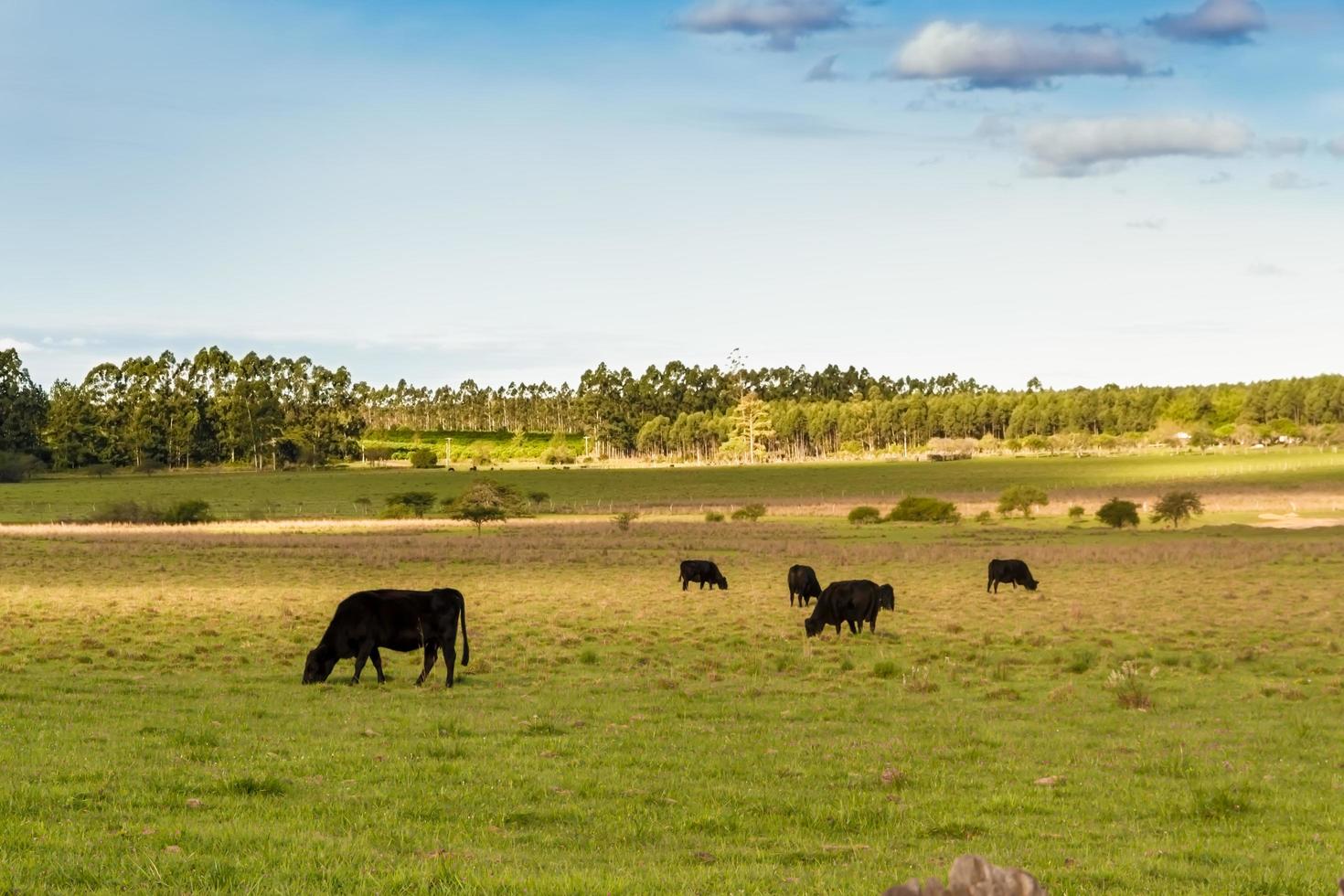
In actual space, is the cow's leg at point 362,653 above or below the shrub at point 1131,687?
above

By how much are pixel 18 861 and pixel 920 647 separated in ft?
70.1

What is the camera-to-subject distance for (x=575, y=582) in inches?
1762

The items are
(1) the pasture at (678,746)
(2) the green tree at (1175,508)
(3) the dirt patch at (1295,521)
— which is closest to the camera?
(1) the pasture at (678,746)

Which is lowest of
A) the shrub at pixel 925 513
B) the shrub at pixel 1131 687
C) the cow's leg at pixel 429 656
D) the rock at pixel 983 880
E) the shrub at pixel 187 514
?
the shrub at pixel 187 514

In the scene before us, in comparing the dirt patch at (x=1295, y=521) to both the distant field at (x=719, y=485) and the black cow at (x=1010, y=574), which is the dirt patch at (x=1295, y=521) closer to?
the distant field at (x=719, y=485)

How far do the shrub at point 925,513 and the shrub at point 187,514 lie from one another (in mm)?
49433

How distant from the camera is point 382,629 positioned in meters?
21.6

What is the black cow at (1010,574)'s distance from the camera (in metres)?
41.3

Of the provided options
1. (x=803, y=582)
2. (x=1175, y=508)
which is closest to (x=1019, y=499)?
(x=1175, y=508)

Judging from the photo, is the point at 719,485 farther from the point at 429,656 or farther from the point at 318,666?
the point at 318,666

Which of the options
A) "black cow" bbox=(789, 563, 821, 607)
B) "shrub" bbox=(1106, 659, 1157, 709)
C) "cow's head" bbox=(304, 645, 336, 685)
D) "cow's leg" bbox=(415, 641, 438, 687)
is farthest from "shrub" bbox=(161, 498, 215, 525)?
"shrub" bbox=(1106, 659, 1157, 709)

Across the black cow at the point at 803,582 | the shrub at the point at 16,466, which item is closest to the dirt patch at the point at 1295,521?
the black cow at the point at 803,582

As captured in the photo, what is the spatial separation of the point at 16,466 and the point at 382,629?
156652mm

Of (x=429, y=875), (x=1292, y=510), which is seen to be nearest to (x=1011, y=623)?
(x=429, y=875)
